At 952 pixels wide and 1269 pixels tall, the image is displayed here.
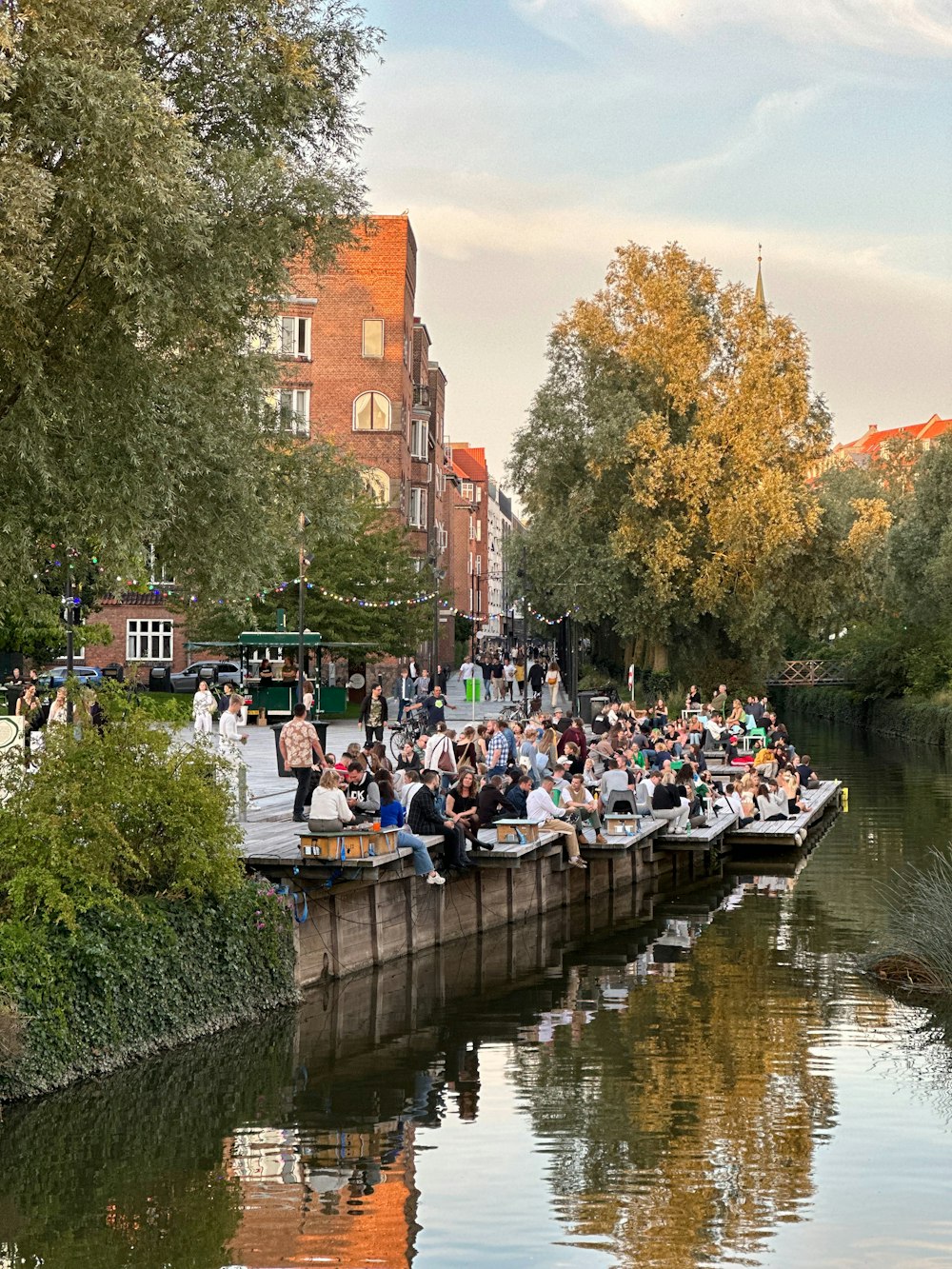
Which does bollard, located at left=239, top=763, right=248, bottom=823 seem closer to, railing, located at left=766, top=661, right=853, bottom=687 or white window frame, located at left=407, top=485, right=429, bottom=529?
white window frame, located at left=407, top=485, right=429, bottom=529

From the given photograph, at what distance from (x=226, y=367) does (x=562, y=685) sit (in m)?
45.6

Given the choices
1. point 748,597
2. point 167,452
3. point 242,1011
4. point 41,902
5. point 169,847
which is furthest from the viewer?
Result: point 748,597

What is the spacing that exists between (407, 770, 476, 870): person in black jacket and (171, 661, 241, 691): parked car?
31.5m

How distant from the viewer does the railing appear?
72.1 m

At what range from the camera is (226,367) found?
20422 mm

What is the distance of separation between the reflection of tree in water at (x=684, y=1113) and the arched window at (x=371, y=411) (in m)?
44.0

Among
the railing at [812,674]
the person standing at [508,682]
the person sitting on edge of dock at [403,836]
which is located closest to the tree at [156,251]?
the person sitting on edge of dock at [403,836]

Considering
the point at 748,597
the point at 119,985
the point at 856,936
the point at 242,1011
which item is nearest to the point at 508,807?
the point at 856,936

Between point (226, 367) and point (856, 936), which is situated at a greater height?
point (226, 367)

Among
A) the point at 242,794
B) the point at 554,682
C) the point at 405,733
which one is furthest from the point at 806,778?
the point at 242,794

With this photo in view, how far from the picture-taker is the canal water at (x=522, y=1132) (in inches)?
491

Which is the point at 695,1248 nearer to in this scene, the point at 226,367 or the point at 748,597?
the point at 226,367

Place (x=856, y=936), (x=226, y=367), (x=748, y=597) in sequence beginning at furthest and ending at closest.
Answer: (x=748, y=597), (x=856, y=936), (x=226, y=367)

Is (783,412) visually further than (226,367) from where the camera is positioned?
Yes
